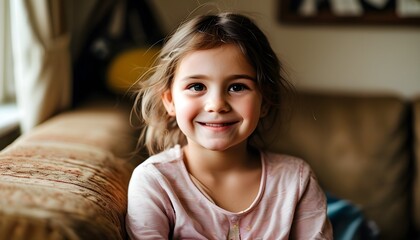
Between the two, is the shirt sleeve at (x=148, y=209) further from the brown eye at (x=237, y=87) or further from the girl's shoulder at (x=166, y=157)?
the brown eye at (x=237, y=87)

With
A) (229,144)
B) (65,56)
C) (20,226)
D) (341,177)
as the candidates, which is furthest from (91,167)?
(341,177)

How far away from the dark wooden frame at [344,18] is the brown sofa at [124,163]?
1.11ft

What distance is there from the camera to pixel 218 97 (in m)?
1.17

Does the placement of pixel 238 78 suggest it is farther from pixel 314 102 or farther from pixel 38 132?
pixel 314 102

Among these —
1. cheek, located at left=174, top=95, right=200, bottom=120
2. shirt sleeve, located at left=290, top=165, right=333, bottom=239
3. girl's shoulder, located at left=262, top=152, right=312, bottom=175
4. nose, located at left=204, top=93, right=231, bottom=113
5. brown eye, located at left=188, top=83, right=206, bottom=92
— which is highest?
brown eye, located at left=188, top=83, right=206, bottom=92

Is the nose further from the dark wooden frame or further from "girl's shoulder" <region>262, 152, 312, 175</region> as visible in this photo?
the dark wooden frame

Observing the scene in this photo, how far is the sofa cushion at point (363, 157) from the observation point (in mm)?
2219

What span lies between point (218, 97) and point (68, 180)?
0.35 meters

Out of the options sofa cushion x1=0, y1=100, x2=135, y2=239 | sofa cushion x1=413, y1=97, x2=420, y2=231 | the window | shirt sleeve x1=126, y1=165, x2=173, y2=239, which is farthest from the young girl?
sofa cushion x1=413, y1=97, x2=420, y2=231

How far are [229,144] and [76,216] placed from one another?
413 millimetres

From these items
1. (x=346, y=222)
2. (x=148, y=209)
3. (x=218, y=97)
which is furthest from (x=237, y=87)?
(x=346, y=222)

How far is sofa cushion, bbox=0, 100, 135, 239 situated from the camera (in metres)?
0.85

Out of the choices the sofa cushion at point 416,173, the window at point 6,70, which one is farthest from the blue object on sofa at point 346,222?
the window at point 6,70

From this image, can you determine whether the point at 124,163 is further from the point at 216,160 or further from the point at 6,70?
the point at 6,70
